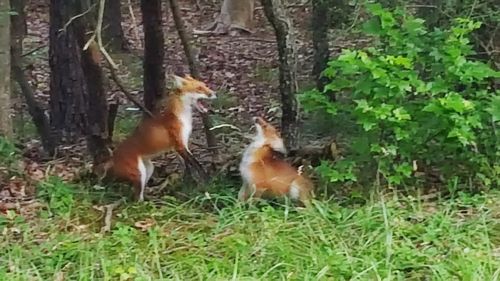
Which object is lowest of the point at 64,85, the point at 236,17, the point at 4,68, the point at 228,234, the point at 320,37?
the point at 228,234

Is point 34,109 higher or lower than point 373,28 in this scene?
lower

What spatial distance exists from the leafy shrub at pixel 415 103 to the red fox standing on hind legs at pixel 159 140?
1014 millimetres

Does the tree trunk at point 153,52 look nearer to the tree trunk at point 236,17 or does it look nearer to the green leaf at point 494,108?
the green leaf at point 494,108

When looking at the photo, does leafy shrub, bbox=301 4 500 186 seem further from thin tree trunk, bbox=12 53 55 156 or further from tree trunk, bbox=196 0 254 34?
tree trunk, bbox=196 0 254 34

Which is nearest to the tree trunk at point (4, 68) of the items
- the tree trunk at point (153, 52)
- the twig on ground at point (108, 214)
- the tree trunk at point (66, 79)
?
the tree trunk at point (66, 79)

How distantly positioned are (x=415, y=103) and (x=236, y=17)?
43.5ft

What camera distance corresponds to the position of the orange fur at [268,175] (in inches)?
277

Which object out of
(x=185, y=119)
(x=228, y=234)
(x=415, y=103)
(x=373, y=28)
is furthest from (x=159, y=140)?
(x=415, y=103)

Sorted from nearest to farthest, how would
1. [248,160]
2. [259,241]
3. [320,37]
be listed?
[259,241], [248,160], [320,37]

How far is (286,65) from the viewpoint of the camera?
8.32 meters

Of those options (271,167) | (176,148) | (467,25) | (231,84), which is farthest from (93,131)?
(231,84)

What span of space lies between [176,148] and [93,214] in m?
0.91

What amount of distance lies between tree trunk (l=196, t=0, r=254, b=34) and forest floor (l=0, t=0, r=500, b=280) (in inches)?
466

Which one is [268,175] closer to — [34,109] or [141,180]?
[141,180]
